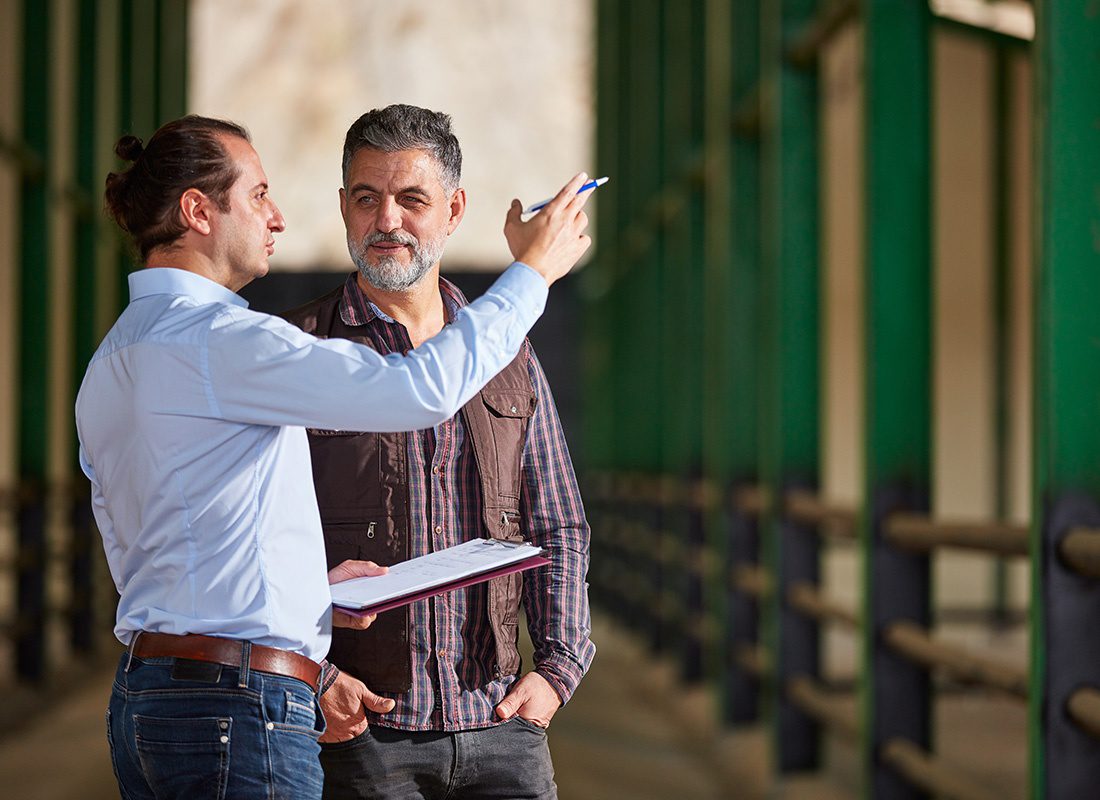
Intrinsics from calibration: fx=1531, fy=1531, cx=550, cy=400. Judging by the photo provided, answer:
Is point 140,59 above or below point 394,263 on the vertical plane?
above

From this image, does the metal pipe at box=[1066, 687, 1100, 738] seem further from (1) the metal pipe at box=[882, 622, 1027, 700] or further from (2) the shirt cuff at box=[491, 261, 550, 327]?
(2) the shirt cuff at box=[491, 261, 550, 327]

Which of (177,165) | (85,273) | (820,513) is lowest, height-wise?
(820,513)

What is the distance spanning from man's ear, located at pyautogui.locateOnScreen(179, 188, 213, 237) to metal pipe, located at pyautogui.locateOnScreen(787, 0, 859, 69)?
3441mm

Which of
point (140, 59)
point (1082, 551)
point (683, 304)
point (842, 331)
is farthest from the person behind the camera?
point (842, 331)

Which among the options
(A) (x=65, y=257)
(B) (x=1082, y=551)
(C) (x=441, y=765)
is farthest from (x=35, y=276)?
(C) (x=441, y=765)

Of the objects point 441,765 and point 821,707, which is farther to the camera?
point 821,707

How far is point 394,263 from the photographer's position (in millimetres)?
985

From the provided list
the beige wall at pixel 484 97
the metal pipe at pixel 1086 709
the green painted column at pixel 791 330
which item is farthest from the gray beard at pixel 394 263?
the beige wall at pixel 484 97

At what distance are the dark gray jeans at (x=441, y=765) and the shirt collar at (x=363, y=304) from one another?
0.31m

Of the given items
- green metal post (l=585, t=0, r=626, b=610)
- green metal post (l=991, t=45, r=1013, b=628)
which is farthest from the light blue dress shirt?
green metal post (l=991, t=45, r=1013, b=628)

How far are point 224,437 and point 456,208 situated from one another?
275mm

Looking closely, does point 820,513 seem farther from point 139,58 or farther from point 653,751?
point 139,58

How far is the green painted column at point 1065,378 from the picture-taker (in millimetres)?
2480

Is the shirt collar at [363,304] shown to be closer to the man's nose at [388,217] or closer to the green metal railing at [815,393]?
the man's nose at [388,217]
